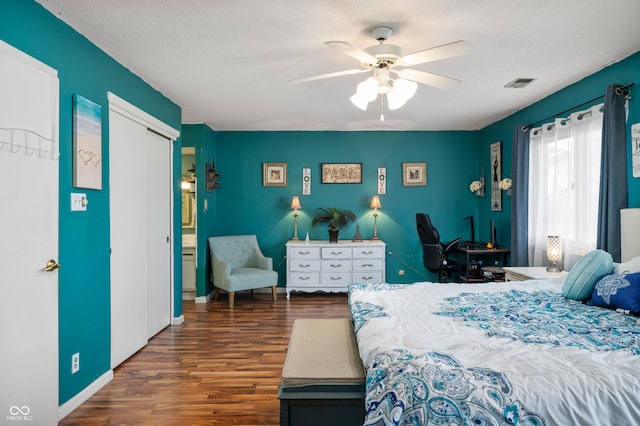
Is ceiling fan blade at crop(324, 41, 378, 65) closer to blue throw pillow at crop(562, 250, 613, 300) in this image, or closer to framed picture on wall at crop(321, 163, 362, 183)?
blue throw pillow at crop(562, 250, 613, 300)

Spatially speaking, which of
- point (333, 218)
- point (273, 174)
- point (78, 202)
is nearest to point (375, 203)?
point (333, 218)

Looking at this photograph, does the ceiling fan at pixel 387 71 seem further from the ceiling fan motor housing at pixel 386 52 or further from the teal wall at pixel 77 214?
the teal wall at pixel 77 214

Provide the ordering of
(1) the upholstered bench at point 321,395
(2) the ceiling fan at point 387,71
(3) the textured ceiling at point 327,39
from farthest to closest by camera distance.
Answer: (2) the ceiling fan at point 387,71
(3) the textured ceiling at point 327,39
(1) the upholstered bench at point 321,395

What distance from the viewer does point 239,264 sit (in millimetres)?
5426

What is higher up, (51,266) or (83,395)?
(51,266)

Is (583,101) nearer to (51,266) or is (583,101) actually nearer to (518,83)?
(518,83)

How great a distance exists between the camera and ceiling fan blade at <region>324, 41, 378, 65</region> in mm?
2101

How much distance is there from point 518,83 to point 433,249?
218cm

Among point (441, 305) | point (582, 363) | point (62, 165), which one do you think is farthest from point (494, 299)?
point (62, 165)

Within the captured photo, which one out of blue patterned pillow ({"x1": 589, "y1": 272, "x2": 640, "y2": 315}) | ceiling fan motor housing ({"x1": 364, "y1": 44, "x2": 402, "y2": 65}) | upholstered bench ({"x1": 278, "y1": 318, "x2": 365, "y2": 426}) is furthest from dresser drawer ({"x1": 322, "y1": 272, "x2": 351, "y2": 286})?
upholstered bench ({"x1": 278, "y1": 318, "x2": 365, "y2": 426})

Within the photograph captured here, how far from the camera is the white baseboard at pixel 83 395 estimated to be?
7.52 feet

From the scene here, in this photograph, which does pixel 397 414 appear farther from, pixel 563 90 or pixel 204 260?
pixel 204 260

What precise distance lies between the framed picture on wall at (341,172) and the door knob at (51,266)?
4.07 m

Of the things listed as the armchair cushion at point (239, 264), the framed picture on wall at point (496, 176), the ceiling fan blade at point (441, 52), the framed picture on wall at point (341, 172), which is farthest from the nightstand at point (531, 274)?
the armchair cushion at point (239, 264)
